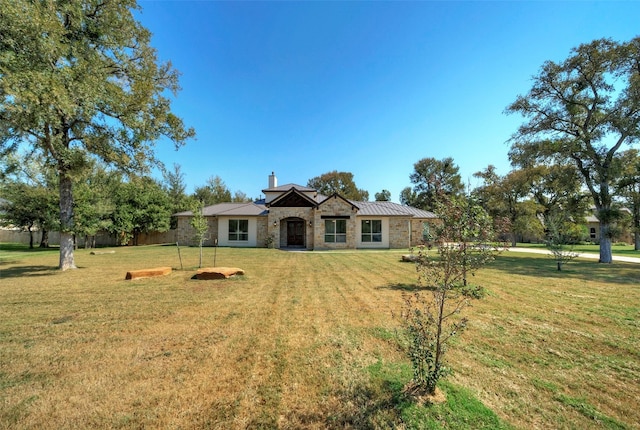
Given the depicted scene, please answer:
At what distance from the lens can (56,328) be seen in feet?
16.4

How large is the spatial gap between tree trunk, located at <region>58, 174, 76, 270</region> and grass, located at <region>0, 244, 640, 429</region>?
4.13m

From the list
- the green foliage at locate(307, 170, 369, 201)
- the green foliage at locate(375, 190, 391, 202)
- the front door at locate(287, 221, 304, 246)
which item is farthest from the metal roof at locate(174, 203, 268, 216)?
the green foliage at locate(375, 190, 391, 202)

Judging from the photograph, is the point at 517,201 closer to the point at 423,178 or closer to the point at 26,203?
the point at 423,178

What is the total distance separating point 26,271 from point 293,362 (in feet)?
45.3

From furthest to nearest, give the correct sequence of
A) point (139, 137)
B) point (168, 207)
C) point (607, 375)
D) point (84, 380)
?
point (168, 207)
point (139, 137)
point (607, 375)
point (84, 380)

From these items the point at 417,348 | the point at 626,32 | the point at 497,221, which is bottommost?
the point at 417,348

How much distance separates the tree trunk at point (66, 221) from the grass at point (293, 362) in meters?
4.13

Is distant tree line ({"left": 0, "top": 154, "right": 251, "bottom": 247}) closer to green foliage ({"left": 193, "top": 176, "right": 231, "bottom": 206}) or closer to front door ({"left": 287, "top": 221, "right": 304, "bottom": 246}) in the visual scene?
front door ({"left": 287, "top": 221, "right": 304, "bottom": 246})

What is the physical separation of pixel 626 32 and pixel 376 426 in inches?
939

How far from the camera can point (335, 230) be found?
2245 cm

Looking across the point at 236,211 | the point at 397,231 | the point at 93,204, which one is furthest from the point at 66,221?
the point at 397,231

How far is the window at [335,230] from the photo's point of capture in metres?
22.4

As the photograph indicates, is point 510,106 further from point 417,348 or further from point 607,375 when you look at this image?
point 417,348

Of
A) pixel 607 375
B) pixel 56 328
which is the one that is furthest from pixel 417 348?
pixel 56 328
